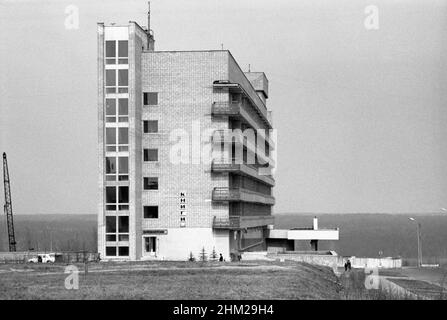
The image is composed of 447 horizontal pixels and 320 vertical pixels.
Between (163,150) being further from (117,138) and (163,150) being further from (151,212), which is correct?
(151,212)

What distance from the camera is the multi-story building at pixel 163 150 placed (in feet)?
243

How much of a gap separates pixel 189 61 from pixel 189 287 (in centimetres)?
4096

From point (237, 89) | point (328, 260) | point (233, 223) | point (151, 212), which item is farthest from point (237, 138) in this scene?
point (328, 260)

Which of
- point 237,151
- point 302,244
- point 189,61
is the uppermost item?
point 189,61

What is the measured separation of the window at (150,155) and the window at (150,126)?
5.96 feet

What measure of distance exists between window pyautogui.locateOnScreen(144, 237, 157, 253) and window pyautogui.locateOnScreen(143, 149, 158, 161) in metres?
7.20

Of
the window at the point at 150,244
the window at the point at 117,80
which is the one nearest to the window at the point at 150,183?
the window at the point at 150,244

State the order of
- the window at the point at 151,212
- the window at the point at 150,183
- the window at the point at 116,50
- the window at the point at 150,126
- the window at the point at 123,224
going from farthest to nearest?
the window at the point at 150,183 → the window at the point at 150,126 → the window at the point at 151,212 → the window at the point at 123,224 → the window at the point at 116,50

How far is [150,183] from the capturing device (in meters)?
77.3

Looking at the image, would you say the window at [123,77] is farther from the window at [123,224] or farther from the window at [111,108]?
the window at [123,224]

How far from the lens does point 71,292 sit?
3566 cm
